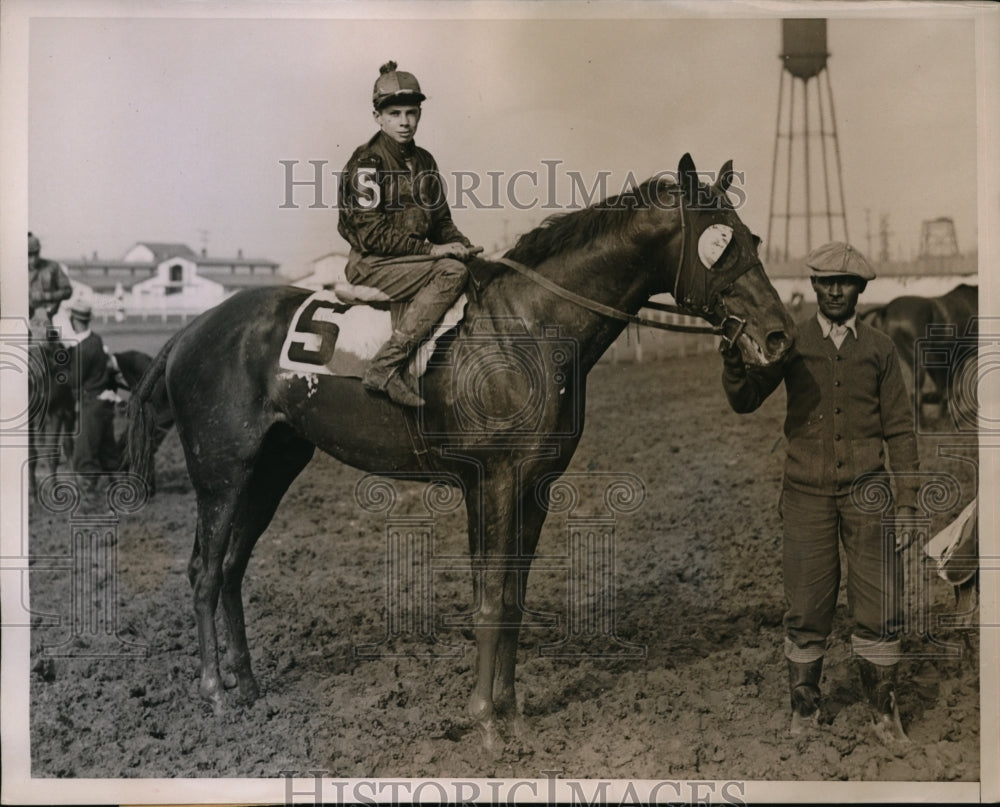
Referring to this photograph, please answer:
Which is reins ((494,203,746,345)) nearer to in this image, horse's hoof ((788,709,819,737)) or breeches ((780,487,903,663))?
breeches ((780,487,903,663))

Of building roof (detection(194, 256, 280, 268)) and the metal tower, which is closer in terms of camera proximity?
the metal tower

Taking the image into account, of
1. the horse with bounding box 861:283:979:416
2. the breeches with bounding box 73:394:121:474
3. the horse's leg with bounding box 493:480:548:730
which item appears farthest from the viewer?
the breeches with bounding box 73:394:121:474

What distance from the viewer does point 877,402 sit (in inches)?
168

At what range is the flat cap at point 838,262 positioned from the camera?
429cm

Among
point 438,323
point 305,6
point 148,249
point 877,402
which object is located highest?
point 305,6

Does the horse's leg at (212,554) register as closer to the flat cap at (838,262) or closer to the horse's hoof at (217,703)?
the horse's hoof at (217,703)

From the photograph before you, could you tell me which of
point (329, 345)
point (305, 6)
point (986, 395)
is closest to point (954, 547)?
point (986, 395)

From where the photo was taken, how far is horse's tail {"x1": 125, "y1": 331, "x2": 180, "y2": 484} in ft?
15.0

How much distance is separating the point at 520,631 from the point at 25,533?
2.17 m

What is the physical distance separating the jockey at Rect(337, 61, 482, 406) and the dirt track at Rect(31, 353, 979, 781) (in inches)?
41.4

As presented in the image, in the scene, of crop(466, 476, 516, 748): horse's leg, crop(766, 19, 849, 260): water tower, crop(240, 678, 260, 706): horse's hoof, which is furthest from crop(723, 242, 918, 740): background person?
crop(240, 678, 260, 706): horse's hoof

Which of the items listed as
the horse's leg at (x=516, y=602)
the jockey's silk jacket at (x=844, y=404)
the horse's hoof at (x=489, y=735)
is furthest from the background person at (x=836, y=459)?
the horse's hoof at (x=489, y=735)

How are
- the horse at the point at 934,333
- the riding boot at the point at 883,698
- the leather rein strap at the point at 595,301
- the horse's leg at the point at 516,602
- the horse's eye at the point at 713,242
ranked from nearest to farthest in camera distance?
the horse's eye at the point at 713,242 → the leather rein strap at the point at 595,301 → the horse's leg at the point at 516,602 → the riding boot at the point at 883,698 → the horse at the point at 934,333

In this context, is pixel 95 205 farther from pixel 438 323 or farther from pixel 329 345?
pixel 438 323
